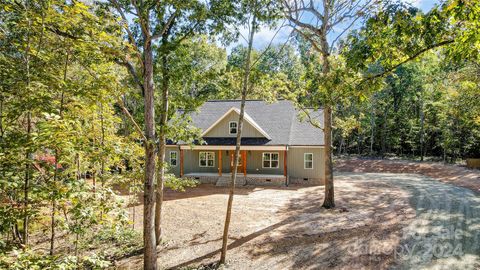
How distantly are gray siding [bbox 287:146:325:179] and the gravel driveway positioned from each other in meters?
6.65

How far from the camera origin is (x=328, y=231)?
430 inches

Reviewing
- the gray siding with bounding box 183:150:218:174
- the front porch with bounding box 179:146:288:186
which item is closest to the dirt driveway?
the front porch with bounding box 179:146:288:186

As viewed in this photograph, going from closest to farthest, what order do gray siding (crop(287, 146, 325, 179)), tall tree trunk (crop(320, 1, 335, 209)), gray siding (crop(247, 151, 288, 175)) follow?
tall tree trunk (crop(320, 1, 335, 209)), gray siding (crop(287, 146, 325, 179)), gray siding (crop(247, 151, 288, 175))

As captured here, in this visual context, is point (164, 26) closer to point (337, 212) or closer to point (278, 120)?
point (337, 212)

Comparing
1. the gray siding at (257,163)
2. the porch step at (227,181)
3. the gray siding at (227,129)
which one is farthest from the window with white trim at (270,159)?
the porch step at (227,181)

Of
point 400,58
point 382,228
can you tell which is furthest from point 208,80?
point 382,228

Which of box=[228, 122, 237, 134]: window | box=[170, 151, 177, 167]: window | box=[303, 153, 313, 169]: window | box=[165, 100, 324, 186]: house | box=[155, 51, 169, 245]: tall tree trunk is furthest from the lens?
box=[170, 151, 177, 167]: window

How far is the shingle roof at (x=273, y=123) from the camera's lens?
21766 mm

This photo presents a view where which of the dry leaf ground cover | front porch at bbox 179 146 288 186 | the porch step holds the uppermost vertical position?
front porch at bbox 179 146 288 186

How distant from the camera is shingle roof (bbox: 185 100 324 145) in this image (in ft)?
71.4

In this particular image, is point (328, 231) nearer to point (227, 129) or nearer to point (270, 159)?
point (270, 159)

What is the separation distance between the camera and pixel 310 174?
71.3 ft

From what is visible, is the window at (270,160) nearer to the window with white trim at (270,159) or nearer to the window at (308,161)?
the window with white trim at (270,159)

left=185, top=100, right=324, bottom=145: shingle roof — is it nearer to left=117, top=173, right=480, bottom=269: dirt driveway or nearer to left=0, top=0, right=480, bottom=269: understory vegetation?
left=117, top=173, right=480, bottom=269: dirt driveway
